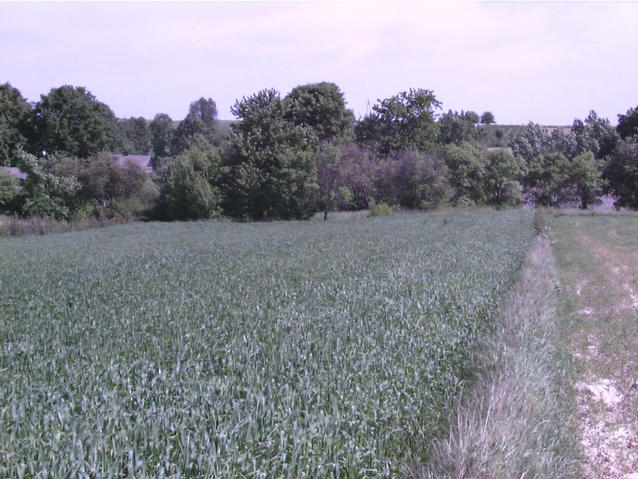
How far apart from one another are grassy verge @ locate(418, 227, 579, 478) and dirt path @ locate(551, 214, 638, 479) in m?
0.29

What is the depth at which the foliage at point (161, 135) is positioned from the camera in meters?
91.7

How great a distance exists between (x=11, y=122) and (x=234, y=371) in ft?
200

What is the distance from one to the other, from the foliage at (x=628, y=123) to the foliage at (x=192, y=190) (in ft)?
138

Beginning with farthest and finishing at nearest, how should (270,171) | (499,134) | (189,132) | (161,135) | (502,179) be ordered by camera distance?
(161,135) → (499,134) → (189,132) → (502,179) → (270,171)

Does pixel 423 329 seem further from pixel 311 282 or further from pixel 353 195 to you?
pixel 353 195

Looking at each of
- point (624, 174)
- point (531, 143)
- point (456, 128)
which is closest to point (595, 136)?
point (531, 143)

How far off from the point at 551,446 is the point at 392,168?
39.9 metres

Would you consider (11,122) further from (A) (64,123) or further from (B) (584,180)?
(B) (584,180)

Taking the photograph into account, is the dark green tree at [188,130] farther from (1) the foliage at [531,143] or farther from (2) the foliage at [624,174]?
(2) the foliage at [624,174]

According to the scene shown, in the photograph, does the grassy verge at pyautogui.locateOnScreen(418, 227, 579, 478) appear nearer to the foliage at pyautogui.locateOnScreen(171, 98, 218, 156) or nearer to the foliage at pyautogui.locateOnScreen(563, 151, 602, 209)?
the foliage at pyautogui.locateOnScreen(563, 151, 602, 209)

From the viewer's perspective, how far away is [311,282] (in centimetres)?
966

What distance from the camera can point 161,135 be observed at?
96562 millimetres

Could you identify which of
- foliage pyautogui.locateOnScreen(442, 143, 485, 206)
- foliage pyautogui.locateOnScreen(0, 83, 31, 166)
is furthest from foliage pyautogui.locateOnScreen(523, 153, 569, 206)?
foliage pyautogui.locateOnScreen(0, 83, 31, 166)

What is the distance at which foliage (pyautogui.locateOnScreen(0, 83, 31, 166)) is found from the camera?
177 ft
